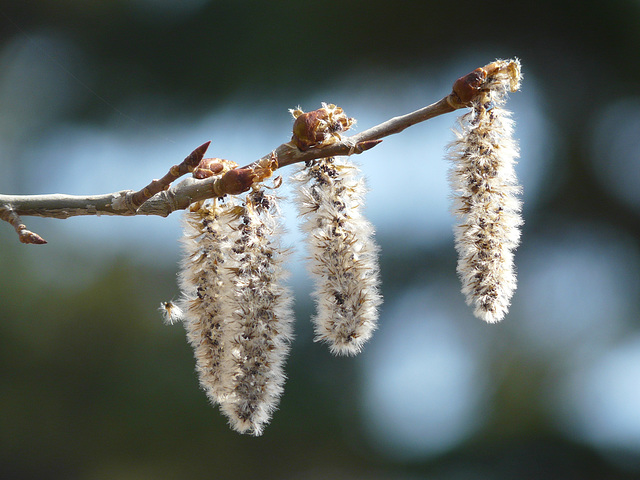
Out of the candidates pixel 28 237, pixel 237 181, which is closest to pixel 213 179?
pixel 237 181

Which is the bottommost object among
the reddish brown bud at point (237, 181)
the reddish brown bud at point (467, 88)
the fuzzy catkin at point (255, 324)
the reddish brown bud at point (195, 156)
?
the fuzzy catkin at point (255, 324)

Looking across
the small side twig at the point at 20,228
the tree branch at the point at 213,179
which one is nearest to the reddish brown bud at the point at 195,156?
the tree branch at the point at 213,179

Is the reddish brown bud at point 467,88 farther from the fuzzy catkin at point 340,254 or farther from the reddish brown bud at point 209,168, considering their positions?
the reddish brown bud at point 209,168

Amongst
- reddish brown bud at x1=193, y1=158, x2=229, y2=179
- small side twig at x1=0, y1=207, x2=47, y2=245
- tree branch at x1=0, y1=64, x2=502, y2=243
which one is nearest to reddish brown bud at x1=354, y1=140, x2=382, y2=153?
tree branch at x1=0, y1=64, x2=502, y2=243

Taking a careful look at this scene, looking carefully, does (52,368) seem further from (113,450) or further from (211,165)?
(211,165)

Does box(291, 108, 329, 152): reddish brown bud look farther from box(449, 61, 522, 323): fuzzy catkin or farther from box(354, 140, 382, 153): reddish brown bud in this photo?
box(449, 61, 522, 323): fuzzy catkin

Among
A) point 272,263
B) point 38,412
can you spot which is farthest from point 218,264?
point 38,412
